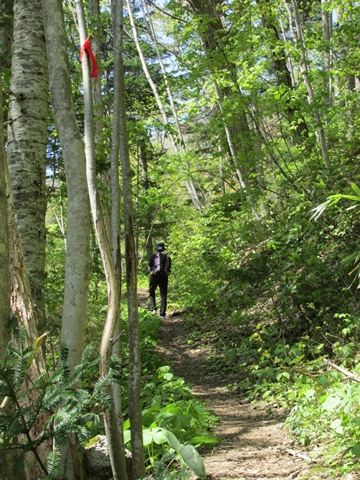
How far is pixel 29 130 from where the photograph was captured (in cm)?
379

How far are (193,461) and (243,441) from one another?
1537mm

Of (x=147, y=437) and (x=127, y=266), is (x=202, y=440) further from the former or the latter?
(x=127, y=266)

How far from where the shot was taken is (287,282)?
636cm

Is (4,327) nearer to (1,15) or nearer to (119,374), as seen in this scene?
(119,374)

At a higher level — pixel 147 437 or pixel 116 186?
pixel 116 186

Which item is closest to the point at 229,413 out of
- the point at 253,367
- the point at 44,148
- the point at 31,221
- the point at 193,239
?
the point at 253,367

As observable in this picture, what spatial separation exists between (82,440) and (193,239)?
35.0 feet

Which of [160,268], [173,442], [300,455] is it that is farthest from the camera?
[160,268]

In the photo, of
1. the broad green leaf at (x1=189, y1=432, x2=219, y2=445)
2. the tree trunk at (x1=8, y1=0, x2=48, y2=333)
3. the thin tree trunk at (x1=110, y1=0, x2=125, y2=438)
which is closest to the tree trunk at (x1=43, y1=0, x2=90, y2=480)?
the thin tree trunk at (x1=110, y1=0, x2=125, y2=438)

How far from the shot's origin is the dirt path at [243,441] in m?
2.78

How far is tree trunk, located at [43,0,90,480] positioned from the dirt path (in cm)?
138

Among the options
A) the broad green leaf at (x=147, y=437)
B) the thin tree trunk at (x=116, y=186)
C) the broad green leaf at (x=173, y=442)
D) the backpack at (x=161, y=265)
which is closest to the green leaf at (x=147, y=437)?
the broad green leaf at (x=147, y=437)

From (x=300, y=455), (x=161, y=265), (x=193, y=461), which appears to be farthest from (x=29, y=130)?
(x=161, y=265)

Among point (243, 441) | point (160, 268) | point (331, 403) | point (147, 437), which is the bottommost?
point (243, 441)
